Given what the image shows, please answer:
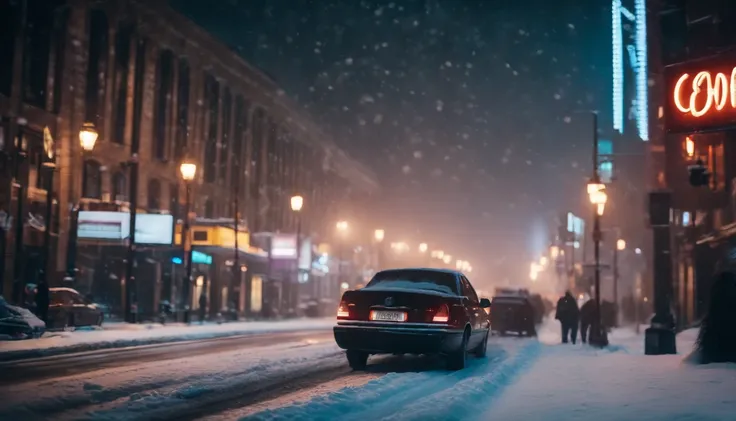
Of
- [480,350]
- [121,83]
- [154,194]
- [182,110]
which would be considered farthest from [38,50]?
[480,350]

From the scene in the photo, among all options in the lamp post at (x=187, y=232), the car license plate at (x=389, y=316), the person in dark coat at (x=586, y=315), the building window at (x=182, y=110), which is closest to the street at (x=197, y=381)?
the car license plate at (x=389, y=316)

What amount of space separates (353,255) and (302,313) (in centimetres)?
2745

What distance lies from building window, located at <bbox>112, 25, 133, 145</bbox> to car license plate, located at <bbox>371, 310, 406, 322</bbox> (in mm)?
29655

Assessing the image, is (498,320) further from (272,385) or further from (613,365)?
(272,385)

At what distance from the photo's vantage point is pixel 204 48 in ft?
161

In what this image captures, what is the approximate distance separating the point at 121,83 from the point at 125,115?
1.61 meters

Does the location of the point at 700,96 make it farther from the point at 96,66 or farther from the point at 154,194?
the point at 154,194

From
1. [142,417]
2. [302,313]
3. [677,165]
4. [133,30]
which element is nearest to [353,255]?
[302,313]

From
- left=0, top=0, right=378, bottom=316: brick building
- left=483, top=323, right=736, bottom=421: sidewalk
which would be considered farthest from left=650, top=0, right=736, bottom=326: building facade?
left=0, top=0, right=378, bottom=316: brick building

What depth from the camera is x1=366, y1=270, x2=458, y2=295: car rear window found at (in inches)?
559

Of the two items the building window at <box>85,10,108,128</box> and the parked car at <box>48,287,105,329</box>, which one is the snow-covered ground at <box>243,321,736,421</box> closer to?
the parked car at <box>48,287,105,329</box>

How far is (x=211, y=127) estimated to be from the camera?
168 ft

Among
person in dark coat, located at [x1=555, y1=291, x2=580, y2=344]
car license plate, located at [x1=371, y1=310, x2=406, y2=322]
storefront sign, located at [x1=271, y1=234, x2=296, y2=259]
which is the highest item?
storefront sign, located at [x1=271, y1=234, x2=296, y2=259]

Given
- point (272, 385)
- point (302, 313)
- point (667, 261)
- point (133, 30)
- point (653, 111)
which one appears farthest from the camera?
point (302, 313)
